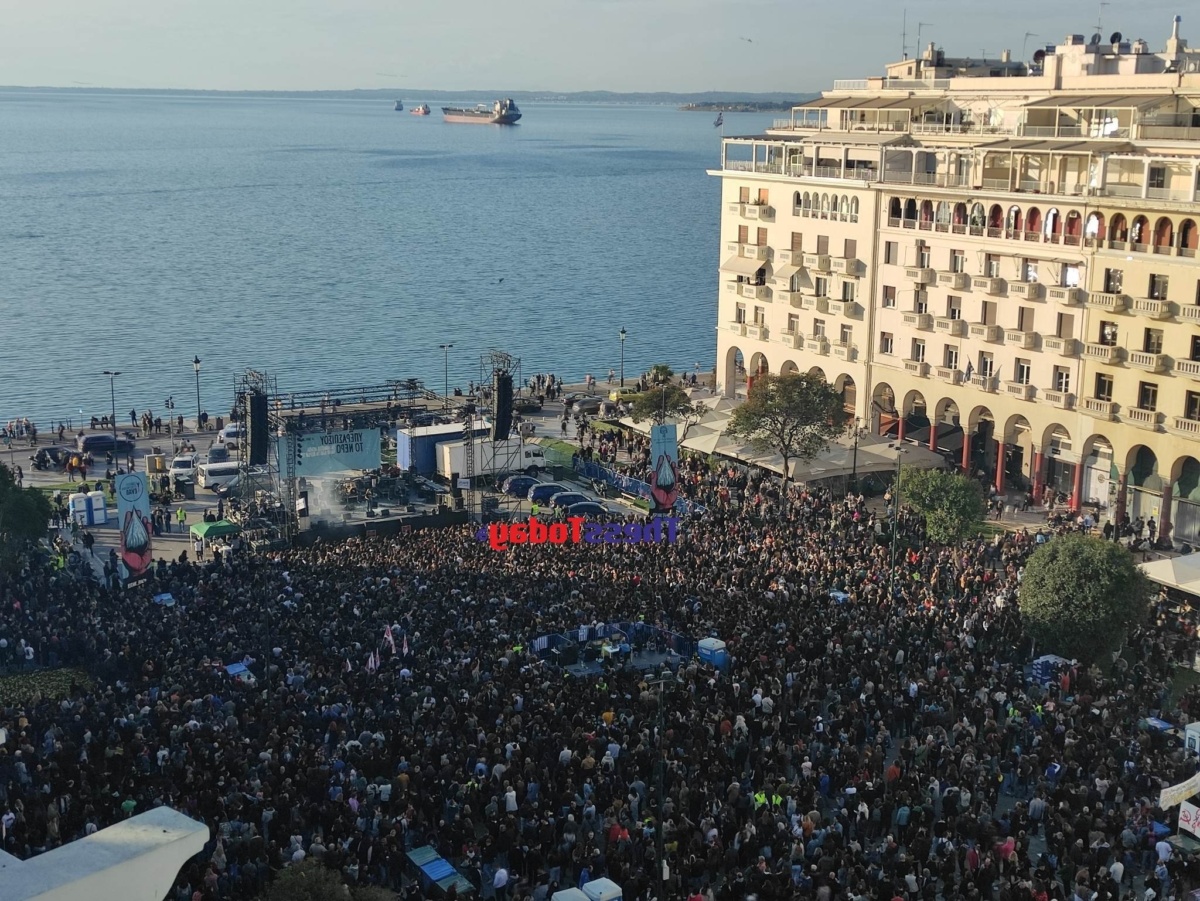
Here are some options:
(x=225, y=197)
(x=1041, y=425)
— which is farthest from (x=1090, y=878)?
(x=225, y=197)

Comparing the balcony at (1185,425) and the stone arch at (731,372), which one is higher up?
the balcony at (1185,425)

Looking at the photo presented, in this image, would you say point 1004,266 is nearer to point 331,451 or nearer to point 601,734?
point 331,451

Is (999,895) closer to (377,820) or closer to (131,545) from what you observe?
(377,820)

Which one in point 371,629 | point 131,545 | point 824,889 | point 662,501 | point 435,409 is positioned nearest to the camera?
point 824,889

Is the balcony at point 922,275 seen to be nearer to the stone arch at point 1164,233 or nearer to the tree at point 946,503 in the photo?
the stone arch at point 1164,233

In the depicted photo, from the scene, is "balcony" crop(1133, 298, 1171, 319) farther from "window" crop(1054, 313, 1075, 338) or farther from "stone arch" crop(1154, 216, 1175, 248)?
"window" crop(1054, 313, 1075, 338)

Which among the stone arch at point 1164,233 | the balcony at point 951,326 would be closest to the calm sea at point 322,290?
the balcony at point 951,326

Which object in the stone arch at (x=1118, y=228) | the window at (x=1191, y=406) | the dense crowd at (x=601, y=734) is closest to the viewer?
the dense crowd at (x=601, y=734)
